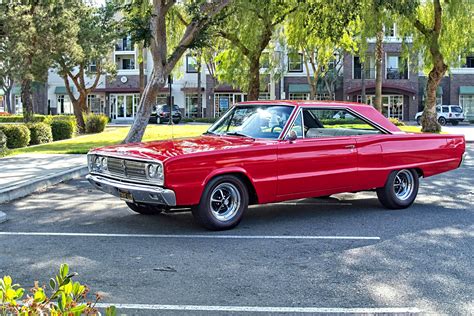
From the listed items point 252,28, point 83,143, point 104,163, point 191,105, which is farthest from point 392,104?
point 104,163

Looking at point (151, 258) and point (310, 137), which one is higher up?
point (310, 137)

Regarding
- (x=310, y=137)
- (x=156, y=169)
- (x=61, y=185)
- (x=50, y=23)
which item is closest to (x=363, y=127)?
(x=310, y=137)

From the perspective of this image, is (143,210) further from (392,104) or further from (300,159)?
(392,104)

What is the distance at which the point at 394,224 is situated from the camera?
307 inches

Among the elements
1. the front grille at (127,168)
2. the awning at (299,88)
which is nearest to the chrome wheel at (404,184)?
the front grille at (127,168)

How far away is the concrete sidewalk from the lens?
1012cm

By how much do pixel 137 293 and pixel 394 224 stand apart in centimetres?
418

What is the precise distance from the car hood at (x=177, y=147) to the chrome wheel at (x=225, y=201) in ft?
1.68

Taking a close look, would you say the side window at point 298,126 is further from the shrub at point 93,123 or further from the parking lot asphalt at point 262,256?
the shrub at point 93,123

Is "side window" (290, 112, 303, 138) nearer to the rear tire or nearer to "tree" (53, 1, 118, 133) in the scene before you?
the rear tire

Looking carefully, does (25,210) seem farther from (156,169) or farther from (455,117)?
(455,117)

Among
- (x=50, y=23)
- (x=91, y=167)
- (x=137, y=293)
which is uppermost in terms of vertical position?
(x=50, y=23)

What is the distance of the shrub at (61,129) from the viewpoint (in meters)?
25.8

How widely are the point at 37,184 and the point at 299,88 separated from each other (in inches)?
1884
